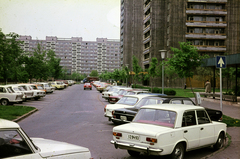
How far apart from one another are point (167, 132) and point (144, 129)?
570 mm

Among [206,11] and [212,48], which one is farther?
[206,11]

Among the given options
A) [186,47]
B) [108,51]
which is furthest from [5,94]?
[108,51]

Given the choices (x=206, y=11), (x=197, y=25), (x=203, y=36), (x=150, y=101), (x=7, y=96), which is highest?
(x=206, y=11)

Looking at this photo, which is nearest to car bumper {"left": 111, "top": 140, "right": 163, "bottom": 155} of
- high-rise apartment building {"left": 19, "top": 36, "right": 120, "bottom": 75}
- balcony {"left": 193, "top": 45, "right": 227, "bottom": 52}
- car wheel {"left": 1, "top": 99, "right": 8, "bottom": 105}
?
car wheel {"left": 1, "top": 99, "right": 8, "bottom": 105}

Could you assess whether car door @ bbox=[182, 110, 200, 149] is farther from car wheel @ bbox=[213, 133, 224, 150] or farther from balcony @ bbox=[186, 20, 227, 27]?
balcony @ bbox=[186, 20, 227, 27]

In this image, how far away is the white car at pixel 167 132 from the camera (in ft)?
19.5

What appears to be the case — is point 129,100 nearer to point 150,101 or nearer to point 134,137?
point 150,101

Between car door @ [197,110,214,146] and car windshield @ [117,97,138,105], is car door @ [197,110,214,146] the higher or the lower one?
the lower one

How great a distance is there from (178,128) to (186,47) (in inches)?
630

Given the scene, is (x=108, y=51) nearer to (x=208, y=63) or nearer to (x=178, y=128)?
(x=208, y=63)

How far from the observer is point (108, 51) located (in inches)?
7495

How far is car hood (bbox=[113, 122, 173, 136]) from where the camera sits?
6035 millimetres

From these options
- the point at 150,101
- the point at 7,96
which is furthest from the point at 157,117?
the point at 7,96

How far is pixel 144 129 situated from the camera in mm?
6285
